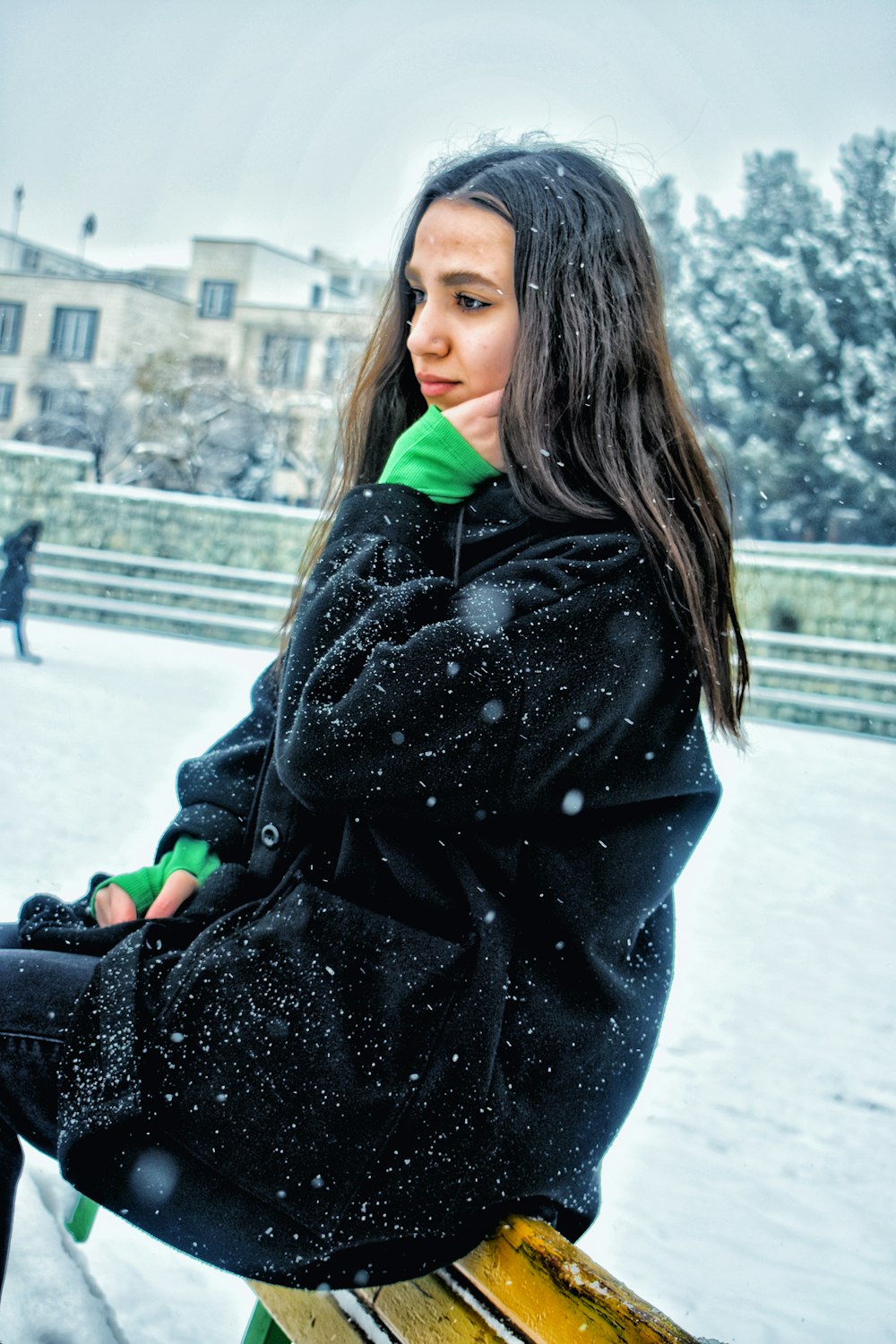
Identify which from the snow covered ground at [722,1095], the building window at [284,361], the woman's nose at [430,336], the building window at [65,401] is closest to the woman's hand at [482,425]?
the woman's nose at [430,336]

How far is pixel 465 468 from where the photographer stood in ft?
4.32

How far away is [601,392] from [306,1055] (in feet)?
2.67

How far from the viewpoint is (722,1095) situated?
3.07 meters

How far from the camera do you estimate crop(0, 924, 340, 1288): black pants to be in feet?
3.54

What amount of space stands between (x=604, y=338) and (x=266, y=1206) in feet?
3.37

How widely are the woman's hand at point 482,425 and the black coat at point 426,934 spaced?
0.48ft

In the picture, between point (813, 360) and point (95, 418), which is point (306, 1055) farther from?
point (95, 418)

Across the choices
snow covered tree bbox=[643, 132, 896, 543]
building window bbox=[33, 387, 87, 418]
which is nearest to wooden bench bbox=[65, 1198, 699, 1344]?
snow covered tree bbox=[643, 132, 896, 543]

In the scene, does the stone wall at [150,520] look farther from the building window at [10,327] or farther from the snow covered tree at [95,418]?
the building window at [10,327]

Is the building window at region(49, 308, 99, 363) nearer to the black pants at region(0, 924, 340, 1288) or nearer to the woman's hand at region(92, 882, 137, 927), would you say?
the woman's hand at region(92, 882, 137, 927)

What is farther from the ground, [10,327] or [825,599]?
[10,327]

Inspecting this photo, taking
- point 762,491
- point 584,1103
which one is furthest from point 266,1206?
point 762,491

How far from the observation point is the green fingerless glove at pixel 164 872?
144 centimetres

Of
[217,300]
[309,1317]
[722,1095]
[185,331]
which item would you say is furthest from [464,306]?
[217,300]
